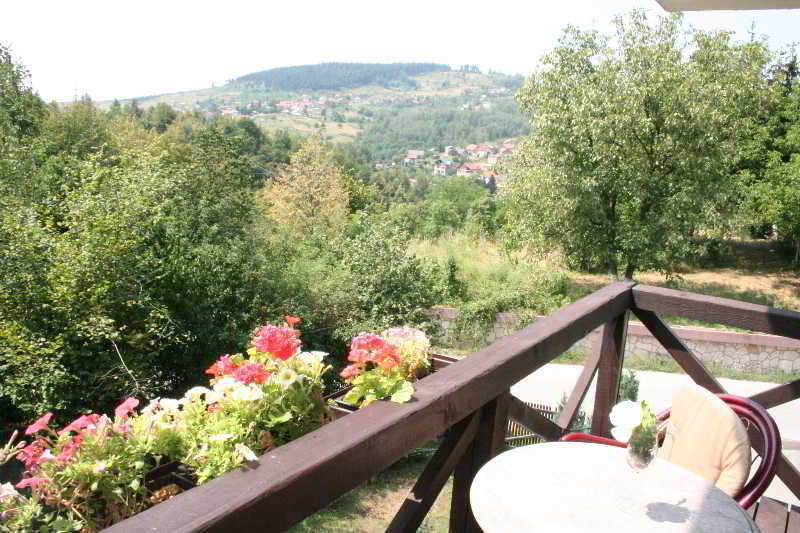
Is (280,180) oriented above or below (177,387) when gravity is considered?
above

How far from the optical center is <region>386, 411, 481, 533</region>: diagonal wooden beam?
1.41 m

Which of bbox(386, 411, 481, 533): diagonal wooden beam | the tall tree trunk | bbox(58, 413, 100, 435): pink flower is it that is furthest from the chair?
the tall tree trunk

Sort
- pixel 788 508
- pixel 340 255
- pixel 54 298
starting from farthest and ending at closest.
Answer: pixel 340 255 < pixel 54 298 < pixel 788 508

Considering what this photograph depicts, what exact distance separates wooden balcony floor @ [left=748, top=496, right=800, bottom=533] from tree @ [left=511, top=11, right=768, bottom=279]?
40.0ft

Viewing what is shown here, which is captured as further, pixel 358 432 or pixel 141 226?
pixel 141 226

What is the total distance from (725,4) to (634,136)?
1351 cm

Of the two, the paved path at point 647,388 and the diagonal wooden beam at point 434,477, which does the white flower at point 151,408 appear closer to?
the diagonal wooden beam at point 434,477

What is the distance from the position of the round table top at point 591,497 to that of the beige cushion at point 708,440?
151 millimetres

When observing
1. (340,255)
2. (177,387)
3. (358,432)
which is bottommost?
(177,387)

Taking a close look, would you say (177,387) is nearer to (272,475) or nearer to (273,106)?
(272,475)

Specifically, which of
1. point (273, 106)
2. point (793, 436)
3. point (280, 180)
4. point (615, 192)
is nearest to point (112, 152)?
point (280, 180)

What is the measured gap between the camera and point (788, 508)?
2.12 metres

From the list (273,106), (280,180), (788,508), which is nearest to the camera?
(788,508)

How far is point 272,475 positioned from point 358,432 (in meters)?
0.21
